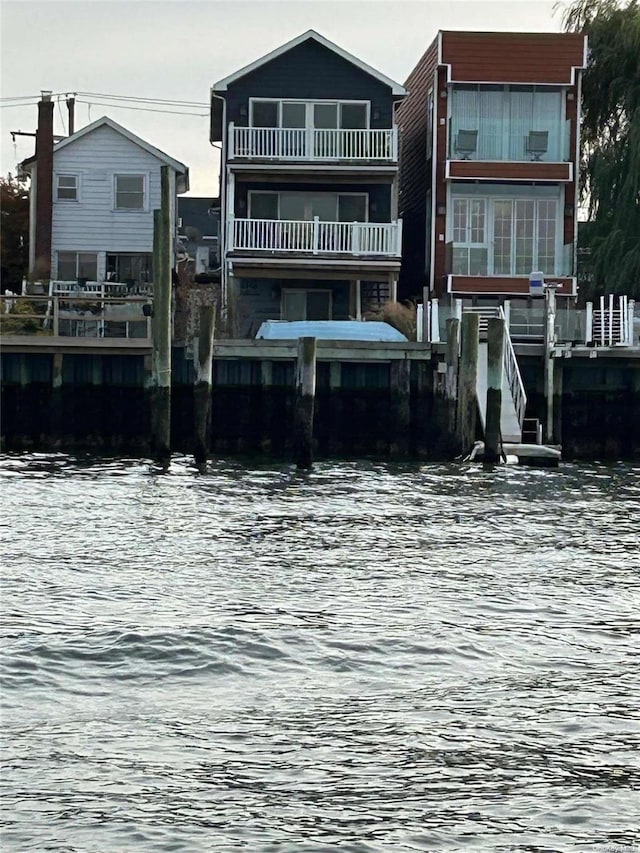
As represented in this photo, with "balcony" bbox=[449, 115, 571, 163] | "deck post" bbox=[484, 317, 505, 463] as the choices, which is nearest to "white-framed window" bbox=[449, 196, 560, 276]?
"balcony" bbox=[449, 115, 571, 163]

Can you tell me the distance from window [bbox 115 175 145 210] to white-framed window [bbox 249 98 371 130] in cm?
577

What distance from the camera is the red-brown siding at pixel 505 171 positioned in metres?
39.9

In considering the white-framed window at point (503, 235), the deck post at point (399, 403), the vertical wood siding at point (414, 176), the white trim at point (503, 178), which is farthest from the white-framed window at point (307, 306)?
the deck post at point (399, 403)

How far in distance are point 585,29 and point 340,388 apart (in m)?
18.6

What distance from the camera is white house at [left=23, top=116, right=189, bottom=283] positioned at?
1774 inches

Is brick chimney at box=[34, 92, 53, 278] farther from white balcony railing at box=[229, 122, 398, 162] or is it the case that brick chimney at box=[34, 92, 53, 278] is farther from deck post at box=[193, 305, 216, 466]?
deck post at box=[193, 305, 216, 466]

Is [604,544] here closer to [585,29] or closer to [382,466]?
[382,466]

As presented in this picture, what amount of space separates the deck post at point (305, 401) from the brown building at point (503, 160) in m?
13.8

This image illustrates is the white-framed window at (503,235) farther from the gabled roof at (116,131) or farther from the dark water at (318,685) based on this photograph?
the dark water at (318,685)

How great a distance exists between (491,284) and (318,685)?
101 feet

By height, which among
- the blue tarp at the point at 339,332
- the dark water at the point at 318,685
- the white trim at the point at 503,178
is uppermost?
the white trim at the point at 503,178

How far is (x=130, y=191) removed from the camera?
4559 cm

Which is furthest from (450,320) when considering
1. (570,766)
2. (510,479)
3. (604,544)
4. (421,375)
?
(570,766)

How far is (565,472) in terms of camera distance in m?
27.3
